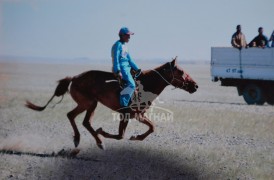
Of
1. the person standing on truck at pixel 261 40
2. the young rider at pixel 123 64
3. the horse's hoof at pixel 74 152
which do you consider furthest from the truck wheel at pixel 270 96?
the horse's hoof at pixel 74 152

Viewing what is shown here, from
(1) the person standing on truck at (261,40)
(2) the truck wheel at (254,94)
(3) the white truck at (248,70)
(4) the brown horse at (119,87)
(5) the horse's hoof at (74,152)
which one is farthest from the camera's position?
(2) the truck wheel at (254,94)

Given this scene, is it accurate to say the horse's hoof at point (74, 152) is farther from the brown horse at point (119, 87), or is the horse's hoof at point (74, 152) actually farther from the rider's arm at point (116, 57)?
the rider's arm at point (116, 57)

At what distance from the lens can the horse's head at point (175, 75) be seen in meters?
9.55

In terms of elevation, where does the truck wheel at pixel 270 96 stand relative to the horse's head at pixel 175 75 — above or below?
below

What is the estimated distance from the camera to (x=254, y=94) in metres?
21.6

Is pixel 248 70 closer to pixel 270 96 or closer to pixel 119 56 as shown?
pixel 270 96

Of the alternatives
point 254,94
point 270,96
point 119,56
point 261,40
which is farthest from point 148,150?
point 270,96

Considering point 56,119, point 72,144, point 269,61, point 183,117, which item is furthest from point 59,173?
point 269,61

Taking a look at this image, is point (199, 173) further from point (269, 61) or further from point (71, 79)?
point (269, 61)

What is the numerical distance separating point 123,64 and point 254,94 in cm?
1342

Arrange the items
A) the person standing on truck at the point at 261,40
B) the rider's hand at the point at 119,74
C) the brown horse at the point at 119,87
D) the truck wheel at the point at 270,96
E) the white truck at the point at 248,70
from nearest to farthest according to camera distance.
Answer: the rider's hand at the point at 119,74 → the brown horse at the point at 119,87 → the person standing on truck at the point at 261,40 → the white truck at the point at 248,70 → the truck wheel at the point at 270,96

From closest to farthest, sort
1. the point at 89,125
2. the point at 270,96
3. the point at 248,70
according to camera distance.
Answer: the point at 89,125
the point at 248,70
the point at 270,96

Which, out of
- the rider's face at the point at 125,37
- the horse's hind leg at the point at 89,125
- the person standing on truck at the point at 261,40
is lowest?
the horse's hind leg at the point at 89,125

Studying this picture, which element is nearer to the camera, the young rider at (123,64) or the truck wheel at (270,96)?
the young rider at (123,64)
